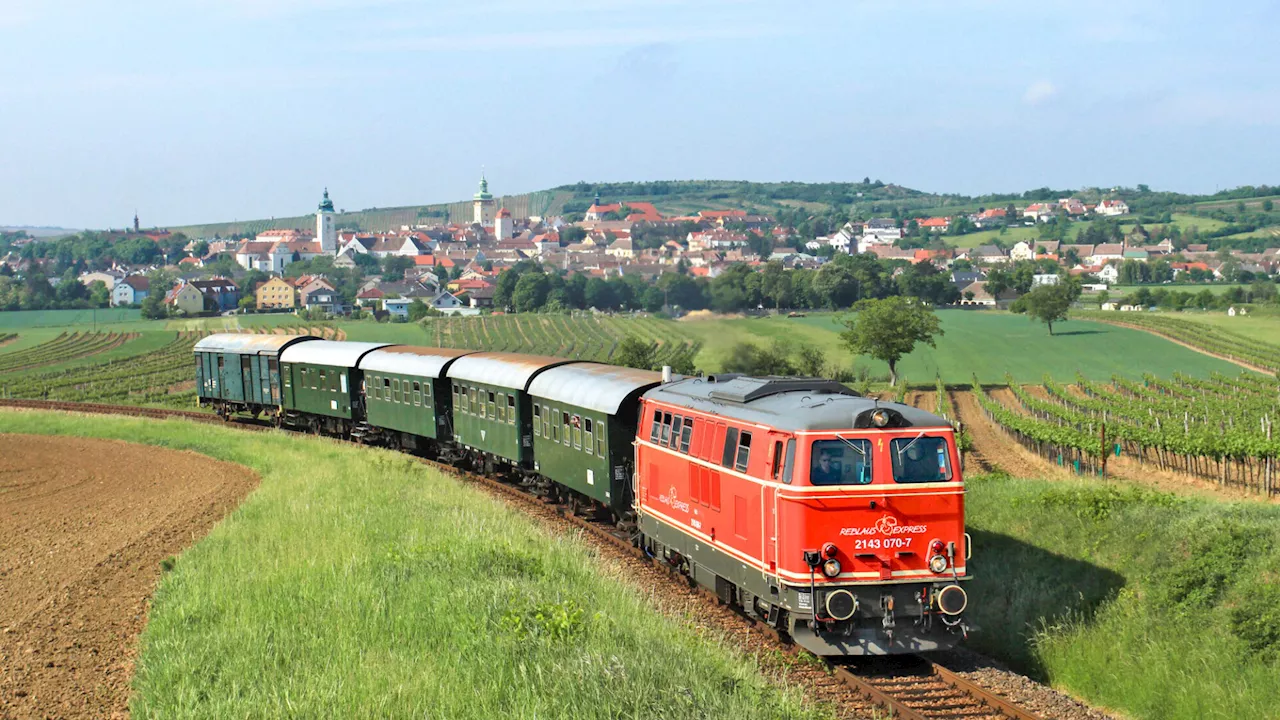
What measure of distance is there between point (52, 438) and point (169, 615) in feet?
113

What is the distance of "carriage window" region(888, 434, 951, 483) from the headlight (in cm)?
92

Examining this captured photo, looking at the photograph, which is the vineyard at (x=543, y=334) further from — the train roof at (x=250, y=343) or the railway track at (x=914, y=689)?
the railway track at (x=914, y=689)

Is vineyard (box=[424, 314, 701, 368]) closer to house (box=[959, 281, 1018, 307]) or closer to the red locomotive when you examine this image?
house (box=[959, 281, 1018, 307])

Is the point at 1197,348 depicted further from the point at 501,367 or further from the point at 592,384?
the point at 592,384

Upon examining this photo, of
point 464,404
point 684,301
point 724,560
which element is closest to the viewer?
point 724,560

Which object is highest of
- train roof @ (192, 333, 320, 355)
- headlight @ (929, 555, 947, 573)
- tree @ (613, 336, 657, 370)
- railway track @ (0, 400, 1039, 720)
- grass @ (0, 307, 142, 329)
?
headlight @ (929, 555, 947, 573)

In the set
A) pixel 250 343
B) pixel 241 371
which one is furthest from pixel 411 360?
pixel 241 371

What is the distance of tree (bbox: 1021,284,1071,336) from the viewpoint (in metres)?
105

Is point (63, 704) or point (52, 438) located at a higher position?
point (63, 704)

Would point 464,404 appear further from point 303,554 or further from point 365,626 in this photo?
point 365,626

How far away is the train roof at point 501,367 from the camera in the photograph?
28.3 meters

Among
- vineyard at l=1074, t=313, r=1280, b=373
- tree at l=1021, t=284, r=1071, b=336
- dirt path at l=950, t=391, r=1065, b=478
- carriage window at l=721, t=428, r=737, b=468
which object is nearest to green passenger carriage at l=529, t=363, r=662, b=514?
carriage window at l=721, t=428, r=737, b=468

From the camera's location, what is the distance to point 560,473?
2559cm

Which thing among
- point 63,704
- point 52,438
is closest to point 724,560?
point 63,704
